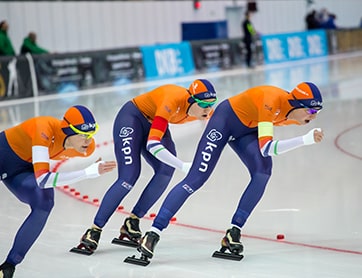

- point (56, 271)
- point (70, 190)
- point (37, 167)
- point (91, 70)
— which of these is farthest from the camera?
point (91, 70)

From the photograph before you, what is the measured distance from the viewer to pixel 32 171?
14.3 ft

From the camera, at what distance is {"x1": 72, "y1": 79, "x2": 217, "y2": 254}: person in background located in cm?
471

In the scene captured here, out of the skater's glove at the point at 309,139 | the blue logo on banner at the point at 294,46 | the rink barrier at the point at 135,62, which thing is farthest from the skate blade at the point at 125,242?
the blue logo on banner at the point at 294,46

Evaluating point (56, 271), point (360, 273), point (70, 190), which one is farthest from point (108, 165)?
point (70, 190)

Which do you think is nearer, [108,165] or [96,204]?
[108,165]

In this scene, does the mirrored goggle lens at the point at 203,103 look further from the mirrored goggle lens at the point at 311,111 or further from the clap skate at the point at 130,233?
the clap skate at the point at 130,233

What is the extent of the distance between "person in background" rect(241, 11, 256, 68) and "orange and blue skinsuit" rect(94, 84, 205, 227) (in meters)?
15.8

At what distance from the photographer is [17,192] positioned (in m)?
4.30

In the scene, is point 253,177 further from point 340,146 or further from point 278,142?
point 340,146

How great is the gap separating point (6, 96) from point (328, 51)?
15530mm

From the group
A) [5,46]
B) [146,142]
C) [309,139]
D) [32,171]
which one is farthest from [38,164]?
[5,46]

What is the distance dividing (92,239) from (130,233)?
0.36 m

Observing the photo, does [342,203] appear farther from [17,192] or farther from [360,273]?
[17,192]

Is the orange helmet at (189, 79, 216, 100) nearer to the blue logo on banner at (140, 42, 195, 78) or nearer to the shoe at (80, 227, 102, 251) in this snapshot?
the shoe at (80, 227, 102, 251)
